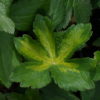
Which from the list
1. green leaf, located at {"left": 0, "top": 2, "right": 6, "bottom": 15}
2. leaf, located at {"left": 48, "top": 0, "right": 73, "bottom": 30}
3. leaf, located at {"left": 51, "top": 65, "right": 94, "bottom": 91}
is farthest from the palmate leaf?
green leaf, located at {"left": 0, "top": 2, "right": 6, "bottom": 15}

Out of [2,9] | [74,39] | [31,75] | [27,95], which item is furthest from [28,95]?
[2,9]

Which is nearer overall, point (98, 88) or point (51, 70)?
point (51, 70)

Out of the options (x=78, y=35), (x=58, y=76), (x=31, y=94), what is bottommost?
(x=31, y=94)

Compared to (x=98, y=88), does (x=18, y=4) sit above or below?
above

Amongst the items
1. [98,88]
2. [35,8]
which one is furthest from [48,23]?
[98,88]

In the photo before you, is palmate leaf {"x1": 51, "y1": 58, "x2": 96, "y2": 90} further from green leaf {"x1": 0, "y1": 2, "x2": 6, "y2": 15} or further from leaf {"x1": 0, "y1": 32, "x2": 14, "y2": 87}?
green leaf {"x1": 0, "y1": 2, "x2": 6, "y2": 15}

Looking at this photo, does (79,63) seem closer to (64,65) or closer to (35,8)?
(64,65)
